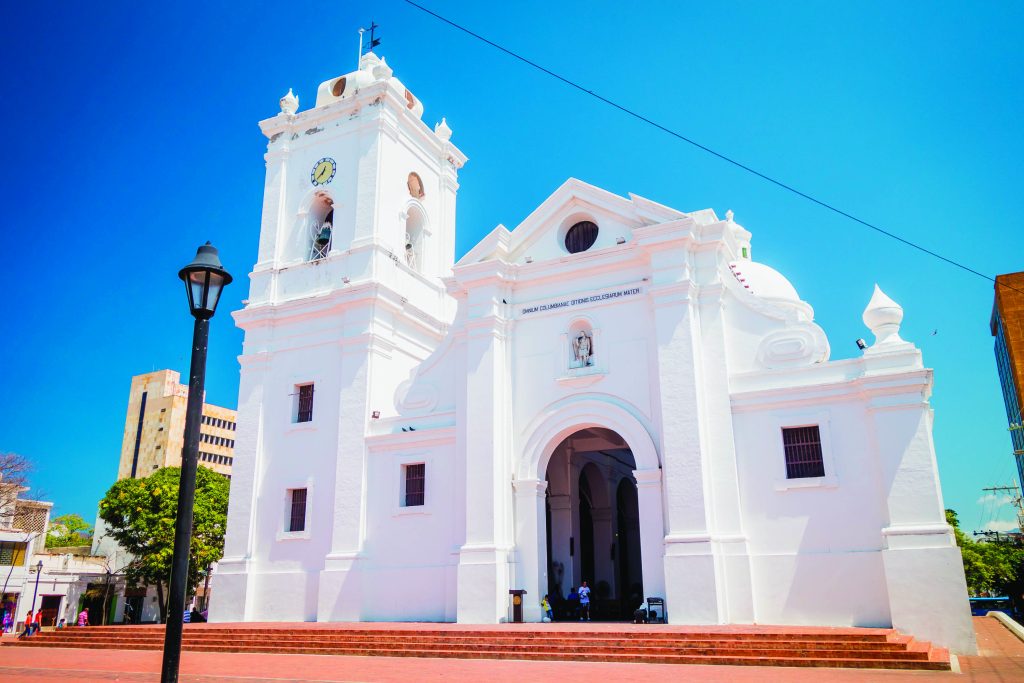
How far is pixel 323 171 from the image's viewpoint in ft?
84.8

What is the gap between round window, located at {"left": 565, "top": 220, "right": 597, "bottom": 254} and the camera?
20.8m

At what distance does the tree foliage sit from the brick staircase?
150ft

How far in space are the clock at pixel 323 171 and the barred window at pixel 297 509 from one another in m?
10.0

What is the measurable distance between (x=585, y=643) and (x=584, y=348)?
810 cm

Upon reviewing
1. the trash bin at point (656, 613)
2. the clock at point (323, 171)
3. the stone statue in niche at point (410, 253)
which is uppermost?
the clock at point (323, 171)

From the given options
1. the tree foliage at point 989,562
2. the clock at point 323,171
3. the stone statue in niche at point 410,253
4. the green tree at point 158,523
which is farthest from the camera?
the tree foliage at point 989,562

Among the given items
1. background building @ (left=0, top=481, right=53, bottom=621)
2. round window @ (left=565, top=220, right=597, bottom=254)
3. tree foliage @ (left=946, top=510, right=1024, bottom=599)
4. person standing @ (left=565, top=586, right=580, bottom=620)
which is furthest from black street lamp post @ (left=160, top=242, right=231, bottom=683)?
tree foliage @ (left=946, top=510, right=1024, bottom=599)

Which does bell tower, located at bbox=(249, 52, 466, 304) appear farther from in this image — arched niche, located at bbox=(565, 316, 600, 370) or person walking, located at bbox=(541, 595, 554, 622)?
person walking, located at bbox=(541, 595, 554, 622)

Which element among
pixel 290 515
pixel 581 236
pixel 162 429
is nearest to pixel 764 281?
pixel 581 236

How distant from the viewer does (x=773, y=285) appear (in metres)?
23.4

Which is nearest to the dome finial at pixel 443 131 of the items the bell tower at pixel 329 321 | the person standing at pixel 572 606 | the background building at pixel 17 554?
the bell tower at pixel 329 321

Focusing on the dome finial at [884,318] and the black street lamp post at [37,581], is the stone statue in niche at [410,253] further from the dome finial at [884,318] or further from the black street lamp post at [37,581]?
the black street lamp post at [37,581]

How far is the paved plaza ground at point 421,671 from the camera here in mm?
10859

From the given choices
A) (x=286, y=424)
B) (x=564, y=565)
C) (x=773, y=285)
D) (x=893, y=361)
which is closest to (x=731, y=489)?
(x=893, y=361)
